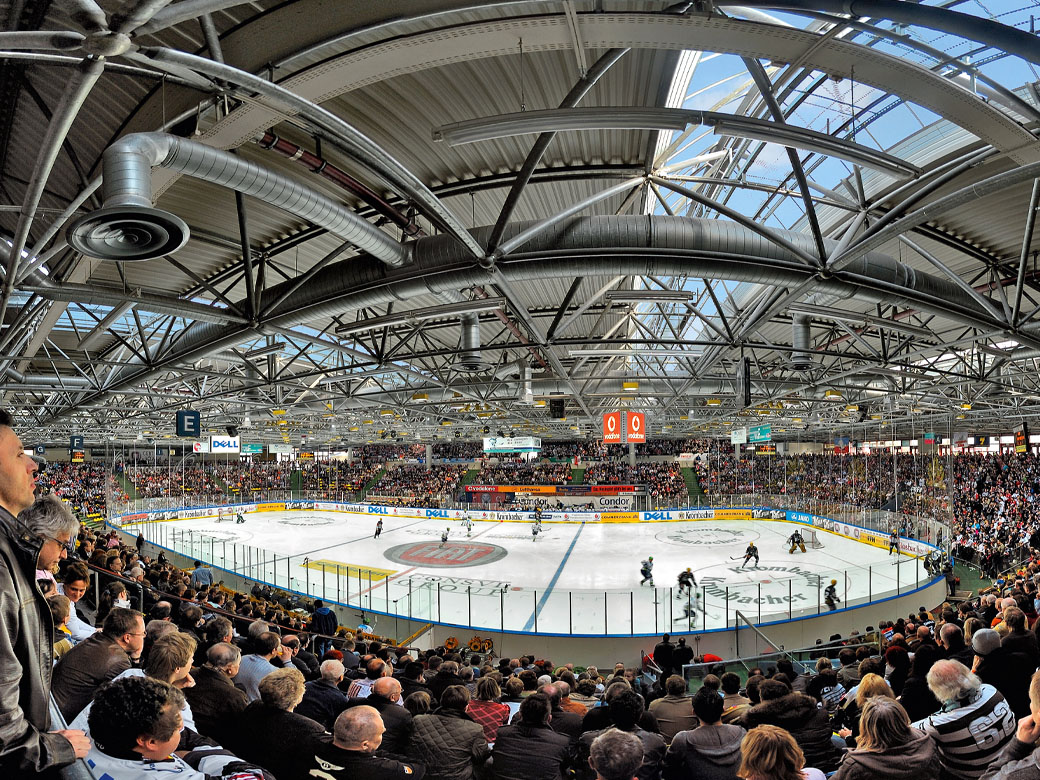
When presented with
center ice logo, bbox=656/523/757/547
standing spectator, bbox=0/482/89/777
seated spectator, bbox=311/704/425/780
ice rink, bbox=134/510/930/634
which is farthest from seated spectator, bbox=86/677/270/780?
center ice logo, bbox=656/523/757/547

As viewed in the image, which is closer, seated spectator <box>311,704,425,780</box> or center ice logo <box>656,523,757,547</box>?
seated spectator <box>311,704,425,780</box>

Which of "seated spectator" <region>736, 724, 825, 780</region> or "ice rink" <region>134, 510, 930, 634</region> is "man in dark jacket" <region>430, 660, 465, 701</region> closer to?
"seated spectator" <region>736, 724, 825, 780</region>

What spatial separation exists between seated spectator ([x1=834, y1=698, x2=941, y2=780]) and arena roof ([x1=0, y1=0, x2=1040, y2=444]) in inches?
171

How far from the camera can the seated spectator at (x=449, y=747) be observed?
4.41m

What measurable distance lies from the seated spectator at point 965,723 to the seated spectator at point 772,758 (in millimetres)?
1686

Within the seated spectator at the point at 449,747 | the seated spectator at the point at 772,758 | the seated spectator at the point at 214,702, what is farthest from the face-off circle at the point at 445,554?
the seated spectator at the point at 772,758

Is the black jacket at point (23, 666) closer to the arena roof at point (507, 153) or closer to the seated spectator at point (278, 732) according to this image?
the seated spectator at point (278, 732)

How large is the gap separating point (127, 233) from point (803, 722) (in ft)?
22.3

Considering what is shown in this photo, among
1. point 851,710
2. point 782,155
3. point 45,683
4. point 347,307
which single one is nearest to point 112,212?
point 45,683

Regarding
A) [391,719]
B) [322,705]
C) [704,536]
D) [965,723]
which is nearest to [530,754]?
[391,719]

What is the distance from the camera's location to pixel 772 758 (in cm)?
274

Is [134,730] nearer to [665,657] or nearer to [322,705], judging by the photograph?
[322,705]

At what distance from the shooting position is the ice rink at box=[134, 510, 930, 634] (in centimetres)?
1606

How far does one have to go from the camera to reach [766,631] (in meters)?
15.9
